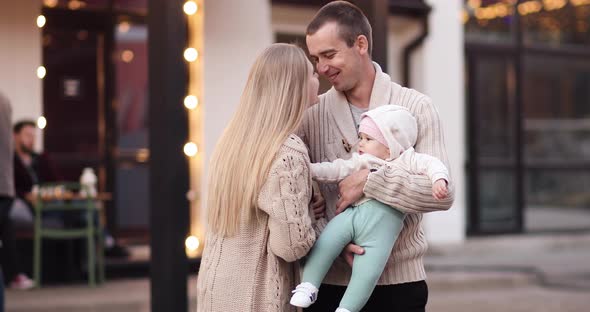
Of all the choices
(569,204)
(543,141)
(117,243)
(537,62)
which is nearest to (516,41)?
(537,62)

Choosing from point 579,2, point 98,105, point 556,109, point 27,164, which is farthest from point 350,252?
point 579,2

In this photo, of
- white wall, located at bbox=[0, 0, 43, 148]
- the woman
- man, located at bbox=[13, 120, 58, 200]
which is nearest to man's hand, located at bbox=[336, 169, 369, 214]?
the woman

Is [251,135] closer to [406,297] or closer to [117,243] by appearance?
[406,297]

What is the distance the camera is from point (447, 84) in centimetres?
1155

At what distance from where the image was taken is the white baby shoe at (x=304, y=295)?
8.95 feet

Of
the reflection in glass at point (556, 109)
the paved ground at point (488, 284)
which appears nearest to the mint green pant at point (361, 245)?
the paved ground at point (488, 284)

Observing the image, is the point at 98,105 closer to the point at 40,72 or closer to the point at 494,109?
the point at 40,72

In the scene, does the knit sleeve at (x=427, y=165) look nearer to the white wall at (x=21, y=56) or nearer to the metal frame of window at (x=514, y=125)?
the white wall at (x=21, y=56)

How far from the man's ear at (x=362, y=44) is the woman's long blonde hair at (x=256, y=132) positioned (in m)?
0.22

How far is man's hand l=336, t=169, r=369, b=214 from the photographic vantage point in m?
2.78

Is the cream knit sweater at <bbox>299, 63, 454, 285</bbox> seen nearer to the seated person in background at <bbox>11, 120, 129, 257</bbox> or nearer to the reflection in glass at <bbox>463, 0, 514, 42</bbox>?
the seated person in background at <bbox>11, 120, 129, 257</bbox>

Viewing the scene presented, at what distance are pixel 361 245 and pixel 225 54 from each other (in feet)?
23.8

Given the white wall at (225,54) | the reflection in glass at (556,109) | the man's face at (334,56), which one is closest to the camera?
the man's face at (334,56)

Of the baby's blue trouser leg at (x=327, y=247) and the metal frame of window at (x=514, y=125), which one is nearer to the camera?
the baby's blue trouser leg at (x=327, y=247)
